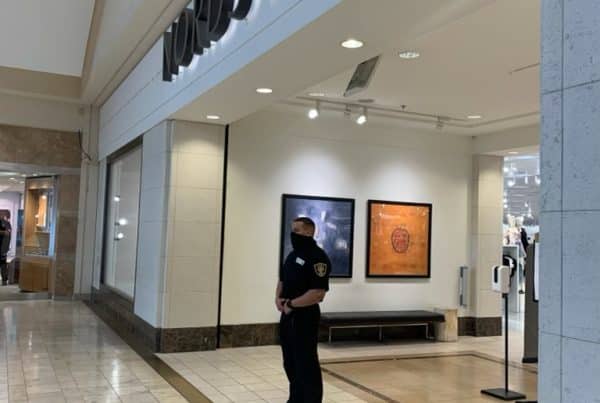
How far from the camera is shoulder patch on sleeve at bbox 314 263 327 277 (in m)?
4.38

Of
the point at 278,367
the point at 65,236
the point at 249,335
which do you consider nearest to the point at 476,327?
the point at 249,335

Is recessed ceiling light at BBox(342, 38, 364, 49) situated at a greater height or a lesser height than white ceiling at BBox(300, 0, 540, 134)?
lesser

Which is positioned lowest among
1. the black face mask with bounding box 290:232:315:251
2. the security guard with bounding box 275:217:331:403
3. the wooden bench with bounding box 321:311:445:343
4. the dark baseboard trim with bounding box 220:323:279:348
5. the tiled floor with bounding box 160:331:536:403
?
the tiled floor with bounding box 160:331:536:403

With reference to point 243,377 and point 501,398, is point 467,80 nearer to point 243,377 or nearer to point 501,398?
point 501,398

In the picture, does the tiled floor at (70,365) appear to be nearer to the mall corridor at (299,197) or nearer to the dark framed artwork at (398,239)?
the mall corridor at (299,197)

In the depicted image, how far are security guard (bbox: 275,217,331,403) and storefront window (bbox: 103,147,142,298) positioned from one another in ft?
13.6

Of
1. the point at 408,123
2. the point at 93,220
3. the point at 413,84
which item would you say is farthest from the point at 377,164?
the point at 93,220

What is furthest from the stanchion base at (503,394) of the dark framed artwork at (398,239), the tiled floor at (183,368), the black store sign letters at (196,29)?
the black store sign letters at (196,29)

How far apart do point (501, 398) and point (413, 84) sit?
10.6ft

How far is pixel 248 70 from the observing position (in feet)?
15.4

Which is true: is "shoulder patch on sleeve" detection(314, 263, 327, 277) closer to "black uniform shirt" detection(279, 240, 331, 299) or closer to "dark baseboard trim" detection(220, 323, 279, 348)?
"black uniform shirt" detection(279, 240, 331, 299)

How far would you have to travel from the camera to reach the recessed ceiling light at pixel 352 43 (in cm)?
389

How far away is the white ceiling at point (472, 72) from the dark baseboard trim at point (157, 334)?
3.20 m

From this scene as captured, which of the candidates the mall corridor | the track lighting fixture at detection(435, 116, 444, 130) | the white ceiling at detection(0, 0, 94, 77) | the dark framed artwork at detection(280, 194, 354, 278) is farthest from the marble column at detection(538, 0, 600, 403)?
the white ceiling at detection(0, 0, 94, 77)
